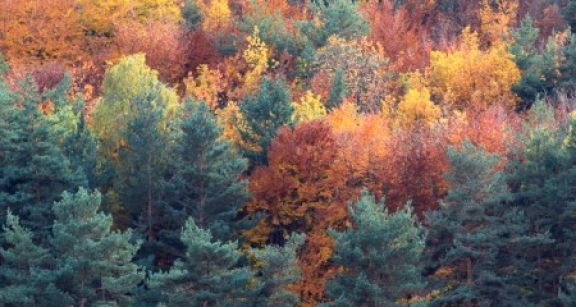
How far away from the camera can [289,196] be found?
1489 inches

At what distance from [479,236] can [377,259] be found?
451cm

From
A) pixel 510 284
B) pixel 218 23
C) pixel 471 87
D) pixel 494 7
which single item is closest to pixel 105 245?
pixel 510 284

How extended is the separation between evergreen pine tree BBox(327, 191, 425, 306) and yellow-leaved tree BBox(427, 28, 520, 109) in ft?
65.8

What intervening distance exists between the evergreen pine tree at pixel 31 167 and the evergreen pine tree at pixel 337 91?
1604 centimetres

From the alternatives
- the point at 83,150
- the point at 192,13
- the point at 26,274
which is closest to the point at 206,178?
the point at 83,150

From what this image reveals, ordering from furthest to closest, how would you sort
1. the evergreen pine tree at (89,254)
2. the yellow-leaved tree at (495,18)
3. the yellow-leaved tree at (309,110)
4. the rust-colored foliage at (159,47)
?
the yellow-leaved tree at (495,18)
the rust-colored foliage at (159,47)
the yellow-leaved tree at (309,110)
the evergreen pine tree at (89,254)

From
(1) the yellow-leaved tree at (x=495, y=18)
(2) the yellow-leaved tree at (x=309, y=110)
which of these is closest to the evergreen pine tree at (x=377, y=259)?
(2) the yellow-leaved tree at (x=309, y=110)

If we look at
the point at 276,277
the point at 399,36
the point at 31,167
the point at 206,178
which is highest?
the point at 399,36

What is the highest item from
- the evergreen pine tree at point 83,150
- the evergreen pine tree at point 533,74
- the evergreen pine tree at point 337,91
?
the evergreen pine tree at point 533,74

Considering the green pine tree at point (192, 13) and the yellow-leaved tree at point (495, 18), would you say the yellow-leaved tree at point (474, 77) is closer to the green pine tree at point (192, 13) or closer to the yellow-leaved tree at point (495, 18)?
the yellow-leaved tree at point (495, 18)

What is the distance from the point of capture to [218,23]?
63938mm

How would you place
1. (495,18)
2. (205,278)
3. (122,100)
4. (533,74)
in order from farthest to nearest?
(495,18) → (533,74) → (122,100) → (205,278)

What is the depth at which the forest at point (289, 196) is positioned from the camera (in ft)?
108

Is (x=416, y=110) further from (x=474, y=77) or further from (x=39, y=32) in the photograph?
(x=39, y=32)
